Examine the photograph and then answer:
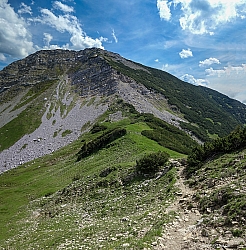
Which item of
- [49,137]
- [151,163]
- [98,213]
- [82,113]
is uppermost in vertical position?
[82,113]

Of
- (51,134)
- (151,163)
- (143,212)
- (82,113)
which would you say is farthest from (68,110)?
(143,212)

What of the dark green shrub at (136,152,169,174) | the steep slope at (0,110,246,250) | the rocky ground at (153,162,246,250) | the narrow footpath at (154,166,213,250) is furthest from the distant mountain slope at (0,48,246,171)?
the rocky ground at (153,162,246,250)

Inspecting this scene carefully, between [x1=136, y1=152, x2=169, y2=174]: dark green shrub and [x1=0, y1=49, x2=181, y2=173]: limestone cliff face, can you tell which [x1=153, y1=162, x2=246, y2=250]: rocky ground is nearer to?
[x1=136, y1=152, x2=169, y2=174]: dark green shrub

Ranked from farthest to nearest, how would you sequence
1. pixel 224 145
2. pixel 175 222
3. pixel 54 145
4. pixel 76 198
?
pixel 54 145, pixel 76 198, pixel 224 145, pixel 175 222

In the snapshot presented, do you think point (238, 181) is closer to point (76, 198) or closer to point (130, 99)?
point (76, 198)

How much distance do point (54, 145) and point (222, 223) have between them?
349ft

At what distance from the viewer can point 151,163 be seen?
28.1m

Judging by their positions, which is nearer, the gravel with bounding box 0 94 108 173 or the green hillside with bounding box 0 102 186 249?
the green hillside with bounding box 0 102 186 249

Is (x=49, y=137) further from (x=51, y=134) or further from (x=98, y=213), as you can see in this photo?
(x=98, y=213)

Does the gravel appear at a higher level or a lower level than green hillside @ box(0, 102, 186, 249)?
higher

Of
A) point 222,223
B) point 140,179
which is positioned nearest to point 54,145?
point 140,179

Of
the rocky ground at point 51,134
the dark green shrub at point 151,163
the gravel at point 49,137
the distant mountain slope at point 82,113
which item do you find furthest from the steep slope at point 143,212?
the distant mountain slope at point 82,113

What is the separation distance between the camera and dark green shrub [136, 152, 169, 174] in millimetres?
27964

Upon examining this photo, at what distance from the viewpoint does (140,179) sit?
2786 cm
